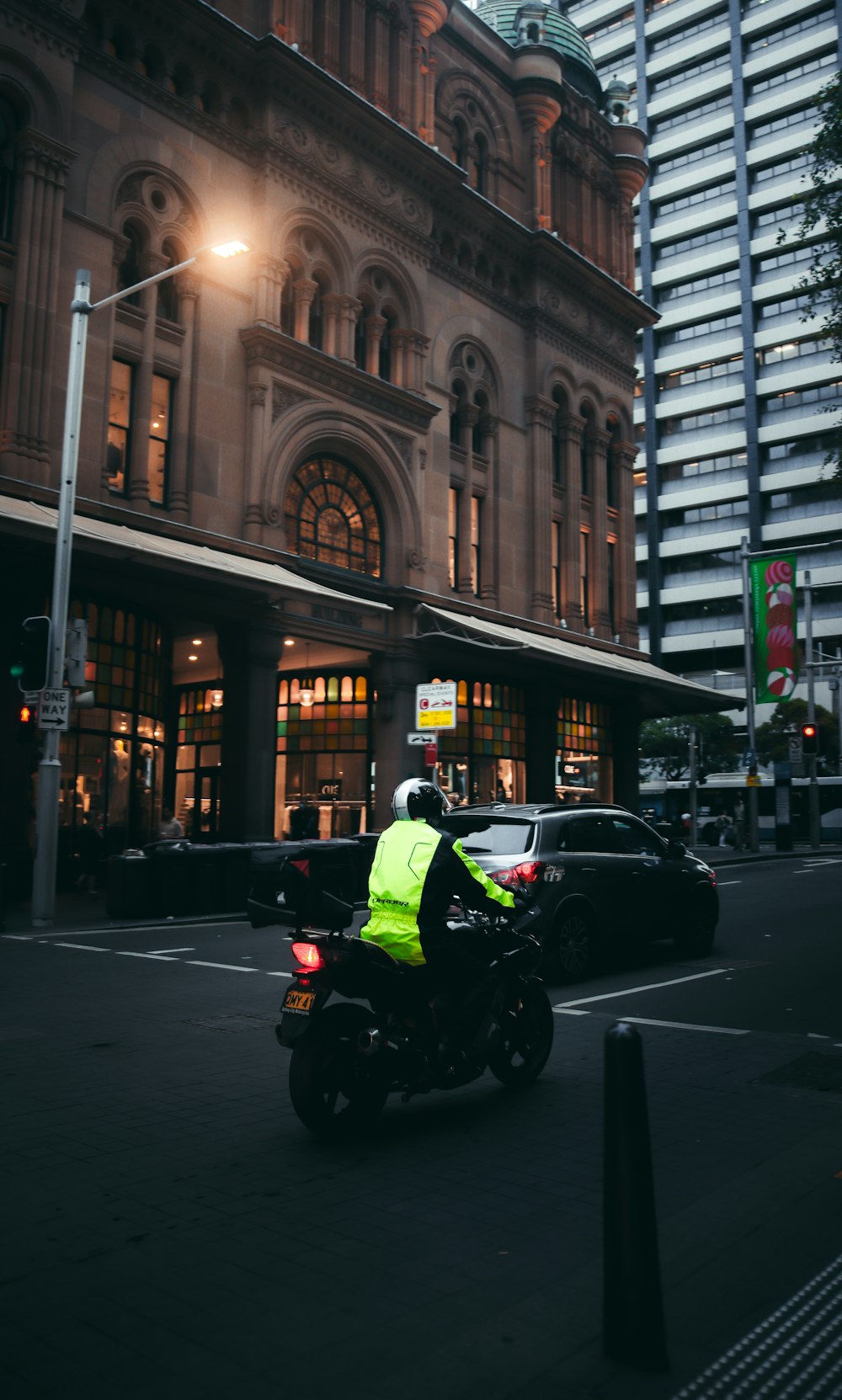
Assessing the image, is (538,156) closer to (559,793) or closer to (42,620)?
(559,793)

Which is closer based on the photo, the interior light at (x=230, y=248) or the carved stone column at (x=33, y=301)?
the interior light at (x=230, y=248)

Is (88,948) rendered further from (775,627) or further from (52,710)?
(775,627)

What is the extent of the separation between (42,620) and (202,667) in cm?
1204

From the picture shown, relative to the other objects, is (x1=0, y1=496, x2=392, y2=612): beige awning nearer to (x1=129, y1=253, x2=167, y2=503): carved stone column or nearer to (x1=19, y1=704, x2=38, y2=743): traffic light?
(x1=129, y1=253, x2=167, y2=503): carved stone column

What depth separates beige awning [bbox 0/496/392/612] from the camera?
58.6 ft

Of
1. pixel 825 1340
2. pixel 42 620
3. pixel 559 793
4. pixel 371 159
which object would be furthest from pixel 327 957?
pixel 559 793

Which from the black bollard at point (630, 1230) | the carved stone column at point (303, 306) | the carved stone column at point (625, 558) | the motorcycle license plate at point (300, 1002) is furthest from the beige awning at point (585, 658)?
the black bollard at point (630, 1230)

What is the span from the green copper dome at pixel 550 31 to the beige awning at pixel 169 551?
25272 mm

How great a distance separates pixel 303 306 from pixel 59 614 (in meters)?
13.2

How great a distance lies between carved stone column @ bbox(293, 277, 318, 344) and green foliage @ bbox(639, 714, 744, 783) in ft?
141

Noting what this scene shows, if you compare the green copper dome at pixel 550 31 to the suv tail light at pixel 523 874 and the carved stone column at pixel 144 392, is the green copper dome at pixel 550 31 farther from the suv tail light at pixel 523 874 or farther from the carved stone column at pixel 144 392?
the suv tail light at pixel 523 874

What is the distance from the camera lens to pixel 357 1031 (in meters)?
5.60

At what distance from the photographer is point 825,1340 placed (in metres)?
3.42

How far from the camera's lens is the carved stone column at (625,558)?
38656mm
